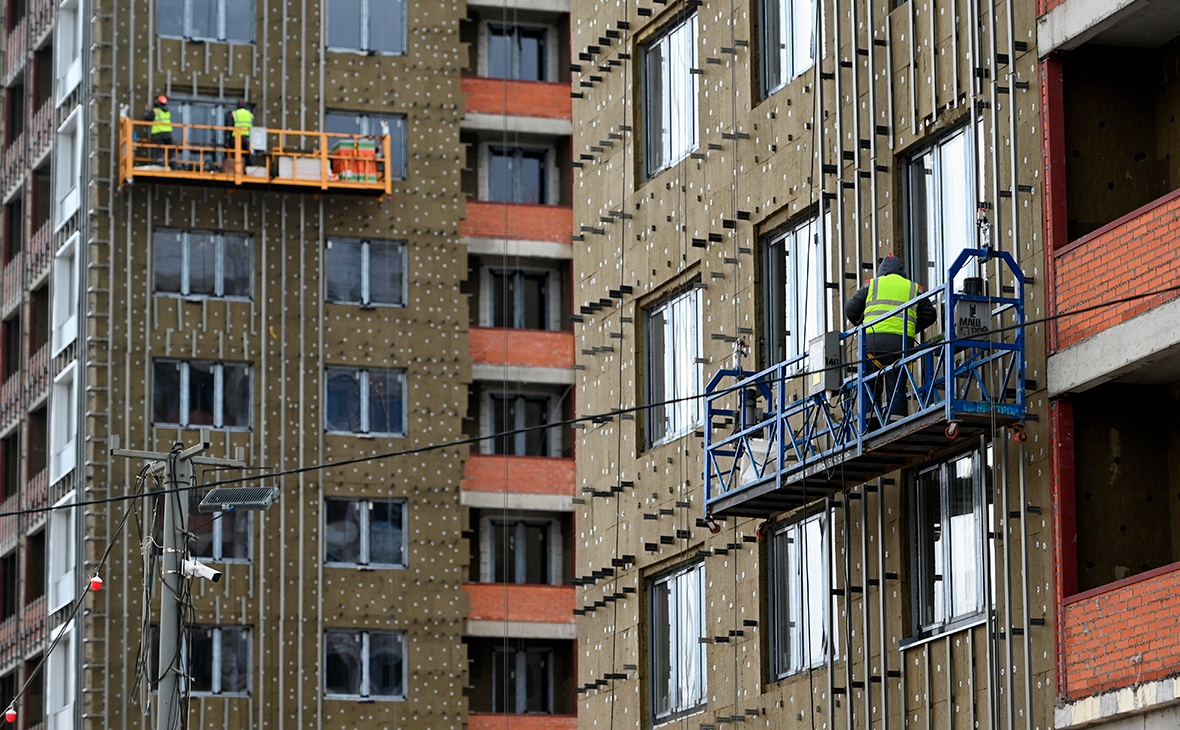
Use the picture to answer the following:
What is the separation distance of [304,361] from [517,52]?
39.5ft

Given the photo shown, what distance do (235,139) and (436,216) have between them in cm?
635

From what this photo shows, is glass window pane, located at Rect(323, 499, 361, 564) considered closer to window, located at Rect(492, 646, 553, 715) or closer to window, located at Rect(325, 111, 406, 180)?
window, located at Rect(492, 646, 553, 715)

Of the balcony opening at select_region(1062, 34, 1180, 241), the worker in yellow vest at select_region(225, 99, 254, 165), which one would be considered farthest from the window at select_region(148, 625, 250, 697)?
the balcony opening at select_region(1062, 34, 1180, 241)

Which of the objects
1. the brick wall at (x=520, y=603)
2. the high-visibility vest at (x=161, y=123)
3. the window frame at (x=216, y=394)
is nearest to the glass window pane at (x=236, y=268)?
the window frame at (x=216, y=394)

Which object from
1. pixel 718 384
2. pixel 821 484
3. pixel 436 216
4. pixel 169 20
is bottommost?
pixel 821 484

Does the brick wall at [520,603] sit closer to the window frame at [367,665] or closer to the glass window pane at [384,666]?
the window frame at [367,665]

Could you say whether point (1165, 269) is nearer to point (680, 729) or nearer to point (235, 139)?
point (680, 729)

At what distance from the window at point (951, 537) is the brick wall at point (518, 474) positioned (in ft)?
130

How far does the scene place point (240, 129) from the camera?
63.5 meters

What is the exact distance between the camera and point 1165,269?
23656 millimetres

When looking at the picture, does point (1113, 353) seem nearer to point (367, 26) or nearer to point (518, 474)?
point (518, 474)

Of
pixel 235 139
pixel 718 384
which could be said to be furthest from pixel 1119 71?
pixel 235 139

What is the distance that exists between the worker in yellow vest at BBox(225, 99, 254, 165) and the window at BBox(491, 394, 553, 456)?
32.8 feet

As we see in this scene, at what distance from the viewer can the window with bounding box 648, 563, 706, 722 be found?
3300cm
